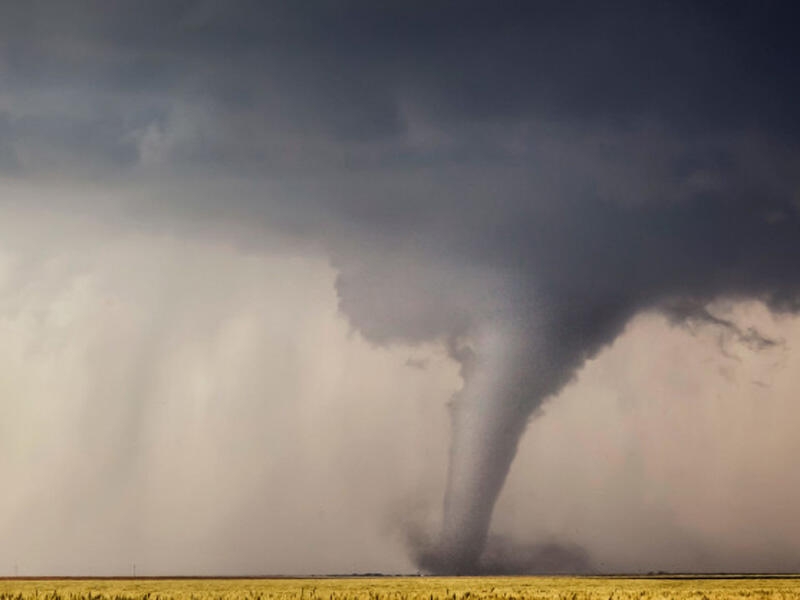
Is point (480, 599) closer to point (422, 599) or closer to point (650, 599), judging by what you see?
point (422, 599)

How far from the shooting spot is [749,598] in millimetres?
53562

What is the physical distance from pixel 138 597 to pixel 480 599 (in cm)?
2033

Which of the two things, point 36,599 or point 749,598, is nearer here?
point 36,599

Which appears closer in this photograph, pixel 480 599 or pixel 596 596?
pixel 480 599

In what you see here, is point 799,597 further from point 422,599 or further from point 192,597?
point 192,597

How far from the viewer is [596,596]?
5303cm

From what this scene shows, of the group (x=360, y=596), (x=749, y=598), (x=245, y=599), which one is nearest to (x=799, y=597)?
(x=749, y=598)

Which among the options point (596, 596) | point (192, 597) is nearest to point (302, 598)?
point (192, 597)

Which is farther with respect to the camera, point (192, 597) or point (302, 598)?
point (192, 597)

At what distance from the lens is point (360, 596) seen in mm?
53188

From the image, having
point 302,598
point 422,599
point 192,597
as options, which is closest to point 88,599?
point 192,597

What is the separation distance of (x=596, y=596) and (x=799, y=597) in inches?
451

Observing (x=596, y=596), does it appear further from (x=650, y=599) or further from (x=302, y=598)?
(x=302, y=598)

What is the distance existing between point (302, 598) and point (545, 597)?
13648 millimetres
